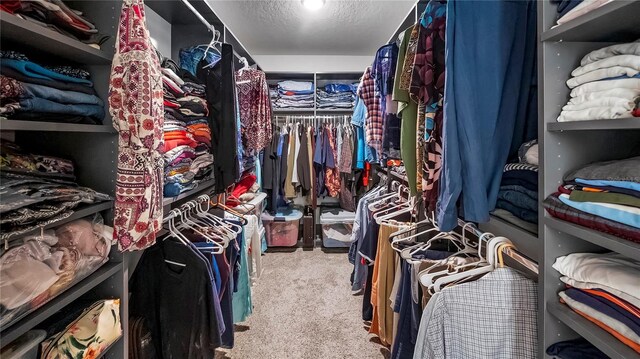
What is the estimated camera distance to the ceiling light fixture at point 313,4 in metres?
2.48

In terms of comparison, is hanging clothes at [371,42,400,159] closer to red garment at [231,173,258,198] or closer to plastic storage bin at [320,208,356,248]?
red garment at [231,173,258,198]

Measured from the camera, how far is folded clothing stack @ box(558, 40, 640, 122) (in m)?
0.65

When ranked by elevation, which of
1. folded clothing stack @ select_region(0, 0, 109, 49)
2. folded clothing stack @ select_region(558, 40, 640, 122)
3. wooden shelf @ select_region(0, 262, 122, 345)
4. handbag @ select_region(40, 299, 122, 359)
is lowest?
handbag @ select_region(40, 299, 122, 359)

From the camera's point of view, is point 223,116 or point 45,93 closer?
point 45,93

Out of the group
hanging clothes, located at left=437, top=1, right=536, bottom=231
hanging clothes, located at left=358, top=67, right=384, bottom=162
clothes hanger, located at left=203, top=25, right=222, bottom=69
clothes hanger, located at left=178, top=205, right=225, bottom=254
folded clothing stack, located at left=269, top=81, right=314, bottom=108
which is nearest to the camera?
hanging clothes, located at left=437, top=1, right=536, bottom=231

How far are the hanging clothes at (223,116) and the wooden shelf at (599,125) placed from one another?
4.89 feet

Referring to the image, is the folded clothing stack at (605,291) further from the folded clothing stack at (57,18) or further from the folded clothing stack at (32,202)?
the folded clothing stack at (57,18)

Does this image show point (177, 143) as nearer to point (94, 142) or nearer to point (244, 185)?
point (94, 142)

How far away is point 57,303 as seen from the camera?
84cm

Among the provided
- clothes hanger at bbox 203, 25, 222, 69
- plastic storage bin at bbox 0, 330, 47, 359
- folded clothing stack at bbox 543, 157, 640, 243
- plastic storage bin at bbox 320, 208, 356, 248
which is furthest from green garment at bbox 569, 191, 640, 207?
plastic storage bin at bbox 320, 208, 356, 248

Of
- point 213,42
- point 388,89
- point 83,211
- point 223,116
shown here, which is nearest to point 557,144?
point 388,89

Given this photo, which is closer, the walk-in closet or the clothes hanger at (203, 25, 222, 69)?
the walk-in closet

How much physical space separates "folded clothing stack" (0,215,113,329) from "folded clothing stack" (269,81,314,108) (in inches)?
120

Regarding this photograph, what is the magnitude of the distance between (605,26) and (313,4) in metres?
2.21
